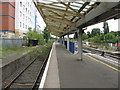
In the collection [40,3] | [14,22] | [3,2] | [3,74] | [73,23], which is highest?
[3,2]

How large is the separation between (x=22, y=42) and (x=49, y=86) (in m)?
26.8

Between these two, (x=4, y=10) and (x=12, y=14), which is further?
(x=12, y=14)

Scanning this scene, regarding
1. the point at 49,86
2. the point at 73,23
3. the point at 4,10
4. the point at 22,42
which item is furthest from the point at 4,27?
the point at 49,86

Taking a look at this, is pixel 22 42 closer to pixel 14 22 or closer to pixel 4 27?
pixel 4 27

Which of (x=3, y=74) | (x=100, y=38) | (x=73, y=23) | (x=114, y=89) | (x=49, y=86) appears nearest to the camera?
(x=114, y=89)

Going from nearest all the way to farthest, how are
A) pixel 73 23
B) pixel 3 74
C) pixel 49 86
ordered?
pixel 49 86
pixel 3 74
pixel 73 23

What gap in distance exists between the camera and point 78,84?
17.5 feet

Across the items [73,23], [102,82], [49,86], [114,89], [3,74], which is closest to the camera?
[114,89]

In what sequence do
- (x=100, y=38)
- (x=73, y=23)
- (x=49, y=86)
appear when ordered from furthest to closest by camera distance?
(x=100, y=38) → (x=73, y=23) → (x=49, y=86)

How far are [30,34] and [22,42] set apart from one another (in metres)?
6.19

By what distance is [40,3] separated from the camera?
9.33 meters

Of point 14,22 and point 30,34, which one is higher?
point 14,22

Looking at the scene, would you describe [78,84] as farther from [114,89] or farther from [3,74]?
[3,74]

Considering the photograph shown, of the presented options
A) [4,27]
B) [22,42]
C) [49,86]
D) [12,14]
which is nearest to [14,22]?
[12,14]
